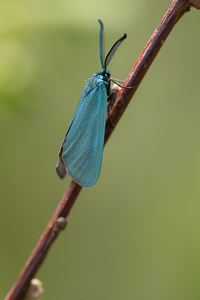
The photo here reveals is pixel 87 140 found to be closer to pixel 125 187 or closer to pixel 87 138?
pixel 87 138

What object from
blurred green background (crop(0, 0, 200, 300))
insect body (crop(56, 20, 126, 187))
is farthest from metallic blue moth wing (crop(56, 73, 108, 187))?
blurred green background (crop(0, 0, 200, 300))

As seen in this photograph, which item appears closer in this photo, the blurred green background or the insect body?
the insect body

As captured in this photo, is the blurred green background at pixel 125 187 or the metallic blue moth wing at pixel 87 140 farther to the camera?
the blurred green background at pixel 125 187

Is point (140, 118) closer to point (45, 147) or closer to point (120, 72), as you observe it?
point (120, 72)

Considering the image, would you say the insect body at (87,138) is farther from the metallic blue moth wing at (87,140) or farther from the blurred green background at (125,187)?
the blurred green background at (125,187)

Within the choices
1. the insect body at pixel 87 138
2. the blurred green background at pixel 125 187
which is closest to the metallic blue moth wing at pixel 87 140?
the insect body at pixel 87 138

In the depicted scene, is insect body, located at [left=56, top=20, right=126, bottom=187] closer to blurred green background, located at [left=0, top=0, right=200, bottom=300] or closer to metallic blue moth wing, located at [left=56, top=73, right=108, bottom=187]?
metallic blue moth wing, located at [left=56, top=73, right=108, bottom=187]

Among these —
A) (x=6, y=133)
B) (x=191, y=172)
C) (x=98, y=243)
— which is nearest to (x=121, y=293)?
(x=98, y=243)
